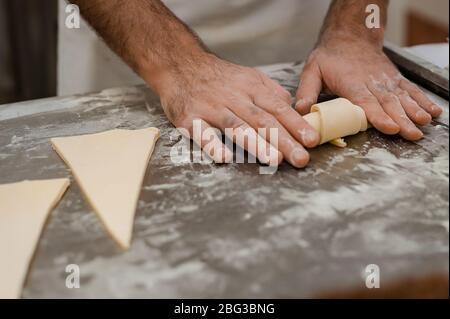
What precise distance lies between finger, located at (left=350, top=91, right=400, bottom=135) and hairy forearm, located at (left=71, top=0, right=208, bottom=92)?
37 cm

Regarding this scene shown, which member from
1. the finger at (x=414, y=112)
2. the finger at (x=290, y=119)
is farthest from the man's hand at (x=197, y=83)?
the finger at (x=414, y=112)

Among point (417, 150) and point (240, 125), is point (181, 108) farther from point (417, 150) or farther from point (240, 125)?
point (417, 150)

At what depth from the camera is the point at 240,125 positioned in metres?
1.09

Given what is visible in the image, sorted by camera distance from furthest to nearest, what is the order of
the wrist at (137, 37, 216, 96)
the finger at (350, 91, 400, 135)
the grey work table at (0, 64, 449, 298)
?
the wrist at (137, 37, 216, 96), the finger at (350, 91, 400, 135), the grey work table at (0, 64, 449, 298)

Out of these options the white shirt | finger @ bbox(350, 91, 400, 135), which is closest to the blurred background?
the white shirt

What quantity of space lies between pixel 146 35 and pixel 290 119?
434mm

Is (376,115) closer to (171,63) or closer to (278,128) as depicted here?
(278,128)

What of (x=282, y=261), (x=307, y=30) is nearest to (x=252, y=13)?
(x=307, y=30)

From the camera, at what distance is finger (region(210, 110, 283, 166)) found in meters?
1.01

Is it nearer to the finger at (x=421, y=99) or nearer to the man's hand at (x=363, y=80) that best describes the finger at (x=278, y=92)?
the man's hand at (x=363, y=80)

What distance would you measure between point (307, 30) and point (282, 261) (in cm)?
105

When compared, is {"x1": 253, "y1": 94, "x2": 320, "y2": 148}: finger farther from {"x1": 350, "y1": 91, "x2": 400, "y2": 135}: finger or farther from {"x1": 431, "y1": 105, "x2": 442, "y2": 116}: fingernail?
{"x1": 431, "y1": 105, "x2": 442, "y2": 116}: fingernail

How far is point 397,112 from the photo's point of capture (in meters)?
1.14

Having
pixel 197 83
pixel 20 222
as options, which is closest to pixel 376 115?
pixel 197 83
